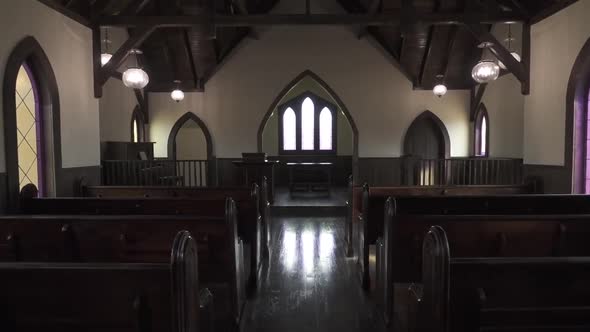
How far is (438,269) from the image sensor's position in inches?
52.2

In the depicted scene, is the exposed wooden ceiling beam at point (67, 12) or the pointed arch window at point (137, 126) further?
the pointed arch window at point (137, 126)

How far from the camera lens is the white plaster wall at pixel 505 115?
6641mm

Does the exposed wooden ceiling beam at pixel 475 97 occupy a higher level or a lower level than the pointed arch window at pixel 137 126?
higher

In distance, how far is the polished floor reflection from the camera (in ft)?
8.70

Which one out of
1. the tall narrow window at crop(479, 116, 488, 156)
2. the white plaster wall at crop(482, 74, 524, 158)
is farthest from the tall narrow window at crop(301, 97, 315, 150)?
the white plaster wall at crop(482, 74, 524, 158)

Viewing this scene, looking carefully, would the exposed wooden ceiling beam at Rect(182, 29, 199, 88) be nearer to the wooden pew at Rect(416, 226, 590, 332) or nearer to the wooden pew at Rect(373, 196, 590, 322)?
the wooden pew at Rect(373, 196, 590, 322)

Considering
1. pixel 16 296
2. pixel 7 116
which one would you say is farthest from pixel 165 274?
pixel 7 116

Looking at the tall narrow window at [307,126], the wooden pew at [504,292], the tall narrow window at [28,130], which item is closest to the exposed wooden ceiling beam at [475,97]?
the tall narrow window at [307,126]

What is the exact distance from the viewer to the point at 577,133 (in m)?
4.83

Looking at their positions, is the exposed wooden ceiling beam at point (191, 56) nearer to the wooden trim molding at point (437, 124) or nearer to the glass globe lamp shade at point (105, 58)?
the glass globe lamp shade at point (105, 58)

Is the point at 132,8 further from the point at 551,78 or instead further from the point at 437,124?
the point at 437,124

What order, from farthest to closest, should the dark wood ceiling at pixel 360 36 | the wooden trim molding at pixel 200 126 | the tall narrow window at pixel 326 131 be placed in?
the tall narrow window at pixel 326 131 → the wooden trim molding at pixel 200 126 → the dark wood ceiling at pixel 360 36

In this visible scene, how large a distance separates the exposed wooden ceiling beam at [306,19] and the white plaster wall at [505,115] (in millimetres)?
1451

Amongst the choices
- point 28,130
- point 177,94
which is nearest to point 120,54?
point 28,130
